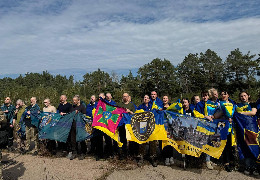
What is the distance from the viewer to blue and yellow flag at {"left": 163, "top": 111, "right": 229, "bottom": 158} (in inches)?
234

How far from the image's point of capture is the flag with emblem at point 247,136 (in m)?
5.65

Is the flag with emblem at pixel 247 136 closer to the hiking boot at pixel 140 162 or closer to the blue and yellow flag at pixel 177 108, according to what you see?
the blue and yellow flag at pixel 177 108

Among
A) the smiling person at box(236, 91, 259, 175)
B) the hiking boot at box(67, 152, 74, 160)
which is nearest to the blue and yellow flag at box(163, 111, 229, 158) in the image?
the smiling person at box(236, 91, 259, 175)

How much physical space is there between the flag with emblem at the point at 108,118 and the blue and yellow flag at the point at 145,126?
0.33 meters

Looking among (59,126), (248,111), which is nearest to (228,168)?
(248,111)

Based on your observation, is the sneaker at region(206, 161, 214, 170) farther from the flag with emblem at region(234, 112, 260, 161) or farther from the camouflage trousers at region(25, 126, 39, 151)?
the camouflage trousers at region(25, 126, 39, 151)

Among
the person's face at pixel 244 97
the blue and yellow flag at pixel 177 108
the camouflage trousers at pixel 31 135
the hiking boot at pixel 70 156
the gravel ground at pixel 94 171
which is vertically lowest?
the gravel ground at pixel 94 171

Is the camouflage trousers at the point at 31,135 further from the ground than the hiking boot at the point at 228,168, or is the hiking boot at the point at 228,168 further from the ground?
the camouflage trousers at the point at 31,135

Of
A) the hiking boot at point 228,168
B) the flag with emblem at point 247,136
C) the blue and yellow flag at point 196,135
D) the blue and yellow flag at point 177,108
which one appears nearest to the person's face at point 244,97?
the flag with emblem at point 247,136

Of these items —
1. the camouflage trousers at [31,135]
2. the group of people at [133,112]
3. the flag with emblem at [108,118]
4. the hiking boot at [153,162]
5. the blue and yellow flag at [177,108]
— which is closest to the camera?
the group of people at [133,112]

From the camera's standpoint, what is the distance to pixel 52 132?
24.5 feet

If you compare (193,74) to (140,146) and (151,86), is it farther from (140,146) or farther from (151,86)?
(140,146)

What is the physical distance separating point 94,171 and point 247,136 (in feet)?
13.5

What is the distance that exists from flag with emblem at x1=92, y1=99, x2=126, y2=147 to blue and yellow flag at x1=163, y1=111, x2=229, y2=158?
1.50m
